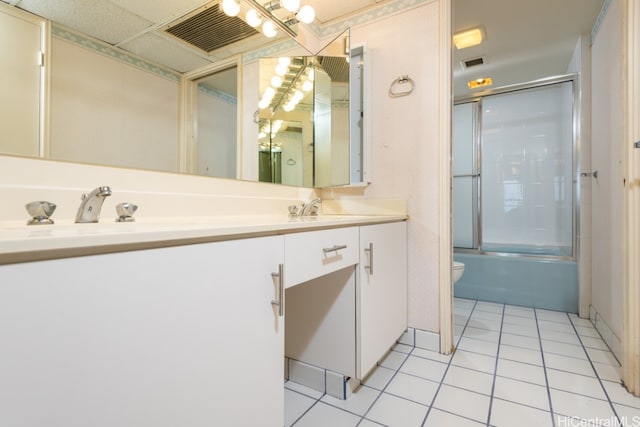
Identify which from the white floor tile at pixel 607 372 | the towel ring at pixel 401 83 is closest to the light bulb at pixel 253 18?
the towel ring at pixel 401 83

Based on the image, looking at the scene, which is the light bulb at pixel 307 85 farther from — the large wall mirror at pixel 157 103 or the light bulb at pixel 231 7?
the light bulb at pixel 231 7

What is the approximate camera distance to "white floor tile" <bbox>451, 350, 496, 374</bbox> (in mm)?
1455

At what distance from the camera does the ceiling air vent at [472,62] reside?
2725 millimetres

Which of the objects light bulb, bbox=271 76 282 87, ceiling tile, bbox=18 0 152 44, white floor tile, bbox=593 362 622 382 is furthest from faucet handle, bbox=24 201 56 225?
white floor tile, bbox=593 362 622 382

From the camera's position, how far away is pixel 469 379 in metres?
1.36

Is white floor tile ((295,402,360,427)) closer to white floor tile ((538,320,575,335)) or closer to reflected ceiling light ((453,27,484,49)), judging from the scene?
white floor tile ((538,320,575,335))

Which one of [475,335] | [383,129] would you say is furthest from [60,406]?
[475,335]

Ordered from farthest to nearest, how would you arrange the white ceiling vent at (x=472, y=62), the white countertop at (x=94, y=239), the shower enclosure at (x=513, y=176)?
1. the shower enclosure at (x=513, y=176)
2. the white ceiling vent at (x=472, y=62)
3. the white countertop at (x=94, y=239)

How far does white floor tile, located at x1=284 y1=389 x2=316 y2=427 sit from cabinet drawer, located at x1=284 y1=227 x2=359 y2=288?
0.60 m

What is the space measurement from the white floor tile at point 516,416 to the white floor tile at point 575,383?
0.27 metres

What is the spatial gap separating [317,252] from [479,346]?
136cm

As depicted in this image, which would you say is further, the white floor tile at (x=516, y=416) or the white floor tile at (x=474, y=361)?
the white floor tile at (x=474, y=361)

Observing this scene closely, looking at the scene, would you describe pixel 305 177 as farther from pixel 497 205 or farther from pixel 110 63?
pixel 497 205

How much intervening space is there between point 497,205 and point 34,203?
381cm
